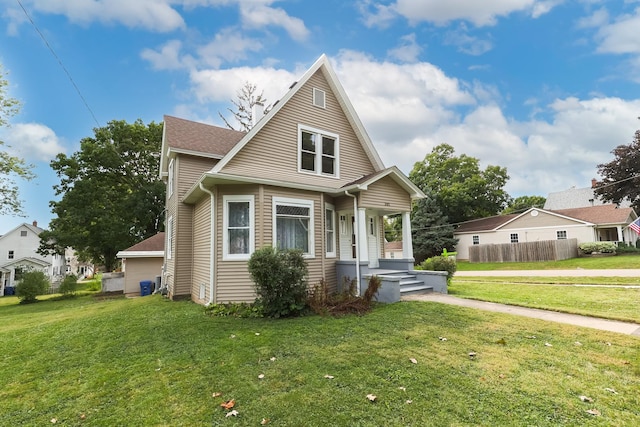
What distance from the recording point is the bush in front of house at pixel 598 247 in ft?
77.0

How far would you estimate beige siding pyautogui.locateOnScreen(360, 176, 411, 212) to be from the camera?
9547mm

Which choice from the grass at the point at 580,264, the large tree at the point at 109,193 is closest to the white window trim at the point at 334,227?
the grass at the point at 580,264

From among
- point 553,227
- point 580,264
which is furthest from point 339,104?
point 553,227

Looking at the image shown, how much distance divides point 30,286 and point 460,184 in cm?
3802

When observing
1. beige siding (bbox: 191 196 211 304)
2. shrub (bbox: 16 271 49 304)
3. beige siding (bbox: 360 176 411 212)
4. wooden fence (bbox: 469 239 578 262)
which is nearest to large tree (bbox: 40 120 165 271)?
shrub (bbox: 16 271 49 304)

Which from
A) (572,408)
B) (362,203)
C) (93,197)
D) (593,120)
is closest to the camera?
(572,408)

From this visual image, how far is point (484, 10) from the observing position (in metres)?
11.7

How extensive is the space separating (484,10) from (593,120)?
12.9 metres

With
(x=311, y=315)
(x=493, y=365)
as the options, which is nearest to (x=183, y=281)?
(x=311, y=315)

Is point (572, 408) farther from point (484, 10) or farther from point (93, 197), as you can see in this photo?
point (93, 197)

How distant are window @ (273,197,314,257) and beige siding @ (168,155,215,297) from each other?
4155mm

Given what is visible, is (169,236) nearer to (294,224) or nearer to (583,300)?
(294,224)

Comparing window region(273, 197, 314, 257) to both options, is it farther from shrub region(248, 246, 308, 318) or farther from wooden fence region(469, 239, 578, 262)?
wooden fence region(469, 239, 578, 262)

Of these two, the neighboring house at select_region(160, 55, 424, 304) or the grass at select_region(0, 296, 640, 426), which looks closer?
the grass at select_region(0, 296, 640, 426)
